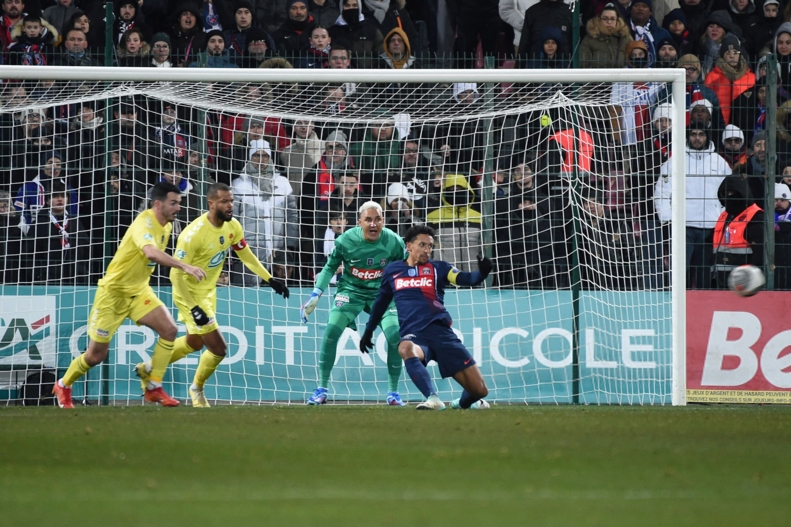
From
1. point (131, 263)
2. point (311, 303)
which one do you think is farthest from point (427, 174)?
point (131, 263)

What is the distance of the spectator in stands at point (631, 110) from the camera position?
1406cm

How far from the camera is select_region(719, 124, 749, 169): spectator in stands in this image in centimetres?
1413

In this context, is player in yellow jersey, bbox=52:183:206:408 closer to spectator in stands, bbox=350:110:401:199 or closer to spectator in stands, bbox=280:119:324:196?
spectator in stands, bbox=280:119:324:196

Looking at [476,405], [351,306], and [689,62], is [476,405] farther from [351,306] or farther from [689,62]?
[689,62]

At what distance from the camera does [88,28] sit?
15758 millimetres

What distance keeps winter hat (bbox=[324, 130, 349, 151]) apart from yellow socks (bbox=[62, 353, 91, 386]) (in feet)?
13.6

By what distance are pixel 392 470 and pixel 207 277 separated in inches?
241

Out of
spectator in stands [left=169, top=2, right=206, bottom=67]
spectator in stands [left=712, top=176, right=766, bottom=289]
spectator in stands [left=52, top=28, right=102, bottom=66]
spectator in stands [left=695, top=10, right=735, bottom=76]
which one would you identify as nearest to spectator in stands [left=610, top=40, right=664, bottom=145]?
spectator in stands [left=712, top=176, right=766, bottom=289]

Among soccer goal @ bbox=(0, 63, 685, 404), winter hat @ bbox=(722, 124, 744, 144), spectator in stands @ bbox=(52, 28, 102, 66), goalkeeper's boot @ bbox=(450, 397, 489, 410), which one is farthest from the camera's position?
spectator in stands @ bbox=(52, 28, 102, 66)

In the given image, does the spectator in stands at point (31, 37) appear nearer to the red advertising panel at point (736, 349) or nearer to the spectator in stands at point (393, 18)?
the spectator in stands at point (393, 18)

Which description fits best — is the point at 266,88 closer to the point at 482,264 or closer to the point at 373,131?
the point at 373,131

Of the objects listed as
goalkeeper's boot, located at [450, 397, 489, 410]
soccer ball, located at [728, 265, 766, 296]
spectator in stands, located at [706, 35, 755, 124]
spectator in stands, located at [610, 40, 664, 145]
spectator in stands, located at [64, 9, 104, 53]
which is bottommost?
goalkeeper's boot, located at [450, 397, 489, 410]

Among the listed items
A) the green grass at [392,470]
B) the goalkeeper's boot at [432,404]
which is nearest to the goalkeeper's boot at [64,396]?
the green grass at [392,470]

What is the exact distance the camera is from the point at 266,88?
13789 millimetres
